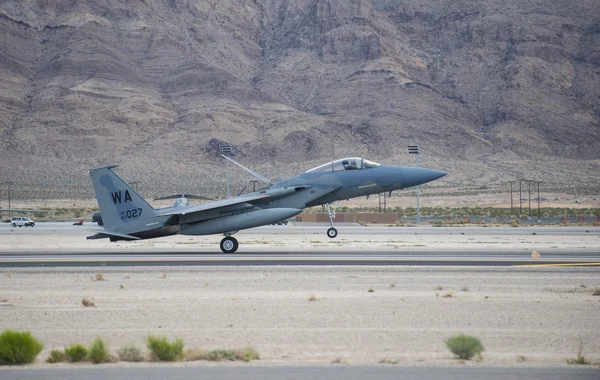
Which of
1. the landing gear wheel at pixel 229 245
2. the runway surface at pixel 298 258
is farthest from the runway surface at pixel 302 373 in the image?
the landing gear wheel at pixel 229 245

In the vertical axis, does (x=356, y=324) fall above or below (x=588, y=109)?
below

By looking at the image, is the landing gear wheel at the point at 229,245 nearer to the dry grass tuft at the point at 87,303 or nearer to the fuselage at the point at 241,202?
the fuselage at the point at 241,202

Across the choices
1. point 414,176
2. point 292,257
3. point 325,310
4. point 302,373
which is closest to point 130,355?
point 302,373

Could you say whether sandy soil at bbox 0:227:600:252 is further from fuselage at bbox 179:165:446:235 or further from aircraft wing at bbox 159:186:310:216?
aircraft wing at bbox 159:186:310:216

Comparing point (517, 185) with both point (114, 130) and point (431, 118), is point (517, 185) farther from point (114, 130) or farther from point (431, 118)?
point (114, 130)

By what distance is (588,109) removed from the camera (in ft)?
477

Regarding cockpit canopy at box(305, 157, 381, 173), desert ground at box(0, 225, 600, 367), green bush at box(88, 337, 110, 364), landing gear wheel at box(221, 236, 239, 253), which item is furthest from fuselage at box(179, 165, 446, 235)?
green bush at box(88, 337, 110, 364)

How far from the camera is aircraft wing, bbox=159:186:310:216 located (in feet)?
98.6

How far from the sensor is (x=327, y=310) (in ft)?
54.9

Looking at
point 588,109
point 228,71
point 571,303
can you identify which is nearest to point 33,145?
point 228,71

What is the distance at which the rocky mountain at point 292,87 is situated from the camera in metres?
126

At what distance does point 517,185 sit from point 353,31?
49934mm

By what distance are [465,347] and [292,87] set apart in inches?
5544

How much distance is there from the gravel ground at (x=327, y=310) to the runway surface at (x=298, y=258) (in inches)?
81.6
